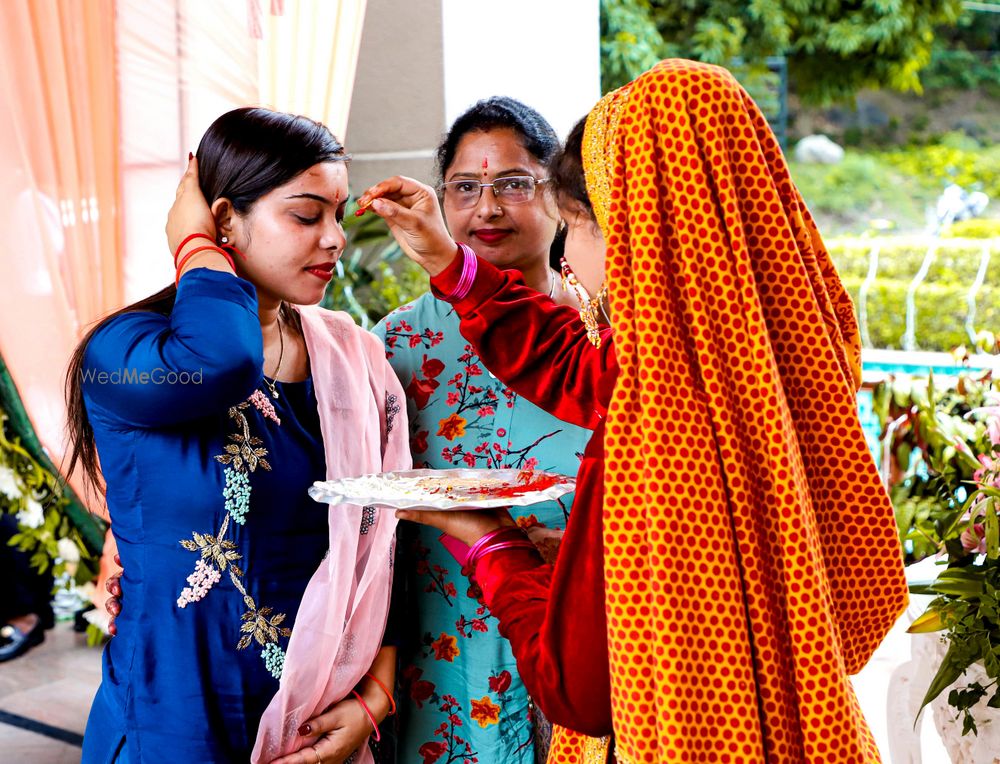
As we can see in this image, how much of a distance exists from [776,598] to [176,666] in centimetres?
84

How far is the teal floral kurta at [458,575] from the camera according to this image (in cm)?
166

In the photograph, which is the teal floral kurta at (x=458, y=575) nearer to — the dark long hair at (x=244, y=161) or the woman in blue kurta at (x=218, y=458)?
the woman in blue kurta at (x=218, y=458)

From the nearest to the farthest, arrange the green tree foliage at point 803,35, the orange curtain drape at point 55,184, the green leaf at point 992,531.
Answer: the green leaf at point 992,531 < the orange curtain drape at point 55,184 < the green tree foliage at point 803,35

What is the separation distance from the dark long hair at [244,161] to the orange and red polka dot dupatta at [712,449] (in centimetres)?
63

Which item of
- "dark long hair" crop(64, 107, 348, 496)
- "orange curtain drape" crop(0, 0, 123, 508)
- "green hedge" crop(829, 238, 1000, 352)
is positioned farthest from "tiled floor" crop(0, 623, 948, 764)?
"green hedge" crop(829, 238, 1000, 352)

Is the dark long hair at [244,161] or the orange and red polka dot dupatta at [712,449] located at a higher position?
the dark long hair at [244,161]

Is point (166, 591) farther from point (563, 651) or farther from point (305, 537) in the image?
point (563, 651)

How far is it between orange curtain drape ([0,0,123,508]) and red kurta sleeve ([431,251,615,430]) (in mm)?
1434

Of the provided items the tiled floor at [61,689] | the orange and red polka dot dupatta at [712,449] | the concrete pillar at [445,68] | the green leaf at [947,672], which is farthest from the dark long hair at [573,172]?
the concrete pillar at [445,68]

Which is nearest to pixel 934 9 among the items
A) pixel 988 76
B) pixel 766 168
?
pixel 988 76

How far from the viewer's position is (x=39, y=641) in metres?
3.86

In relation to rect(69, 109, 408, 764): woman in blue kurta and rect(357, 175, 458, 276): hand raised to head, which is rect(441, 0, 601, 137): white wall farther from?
rect(69, 109, 408, 764): woman in blue kurta

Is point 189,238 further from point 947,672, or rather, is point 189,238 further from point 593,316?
point 947,672

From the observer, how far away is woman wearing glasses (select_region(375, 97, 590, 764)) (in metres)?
1.67
